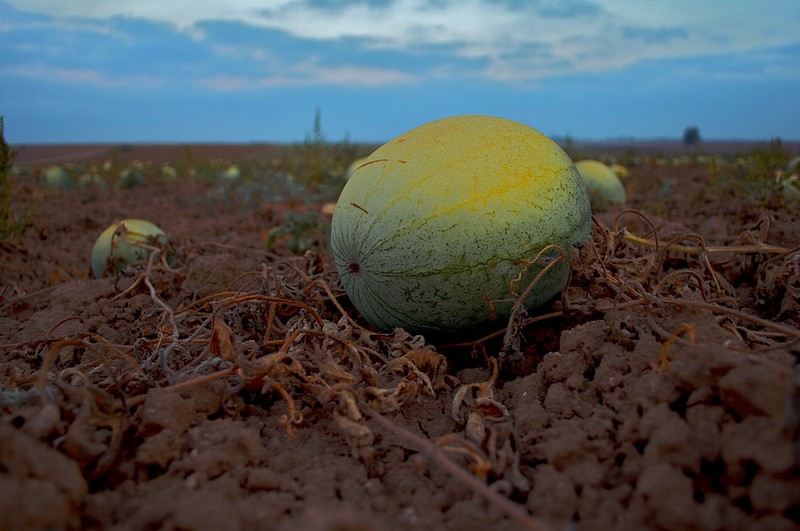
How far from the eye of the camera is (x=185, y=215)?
356 inches

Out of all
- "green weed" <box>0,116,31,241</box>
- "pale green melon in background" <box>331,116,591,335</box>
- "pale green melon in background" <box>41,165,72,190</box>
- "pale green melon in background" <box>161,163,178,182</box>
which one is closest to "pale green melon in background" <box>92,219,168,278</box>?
"green weed" <box>0,116,31,241</box>

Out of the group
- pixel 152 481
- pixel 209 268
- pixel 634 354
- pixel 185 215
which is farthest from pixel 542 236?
pixel 185 215

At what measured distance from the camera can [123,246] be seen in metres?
4.45

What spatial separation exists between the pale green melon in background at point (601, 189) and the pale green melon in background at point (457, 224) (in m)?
4.47

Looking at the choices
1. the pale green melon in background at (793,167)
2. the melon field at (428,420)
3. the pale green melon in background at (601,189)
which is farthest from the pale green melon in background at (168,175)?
the melon field at (428,420)

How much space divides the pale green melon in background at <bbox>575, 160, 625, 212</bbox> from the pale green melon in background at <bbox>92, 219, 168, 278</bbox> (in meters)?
4.56

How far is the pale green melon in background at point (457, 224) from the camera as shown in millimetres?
2131

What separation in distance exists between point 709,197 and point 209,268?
5795 mm

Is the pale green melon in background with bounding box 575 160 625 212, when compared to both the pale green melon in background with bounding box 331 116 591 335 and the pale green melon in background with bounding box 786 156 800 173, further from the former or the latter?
the pale green melon in background with bounding box 331 116 591 335

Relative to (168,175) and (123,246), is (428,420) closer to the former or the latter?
(123,246)

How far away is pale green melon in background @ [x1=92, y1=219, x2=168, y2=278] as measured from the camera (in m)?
4.25

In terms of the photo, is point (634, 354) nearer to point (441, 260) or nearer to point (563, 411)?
point (563, 411)

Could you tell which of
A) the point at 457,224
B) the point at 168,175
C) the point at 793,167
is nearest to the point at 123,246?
the point at 457,224

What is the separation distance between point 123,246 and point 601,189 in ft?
16.6
